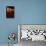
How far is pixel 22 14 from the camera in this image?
169 inches

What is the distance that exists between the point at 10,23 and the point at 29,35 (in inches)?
27.6

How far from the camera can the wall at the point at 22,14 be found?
13.9ft

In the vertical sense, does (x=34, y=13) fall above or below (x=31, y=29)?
above

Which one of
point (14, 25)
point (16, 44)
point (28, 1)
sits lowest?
point (16, 44)

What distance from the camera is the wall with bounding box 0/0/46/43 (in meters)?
4.23

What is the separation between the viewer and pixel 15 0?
4.25m

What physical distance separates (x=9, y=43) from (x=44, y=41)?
106cm

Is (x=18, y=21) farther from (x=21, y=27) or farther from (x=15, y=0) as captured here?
(x=15, y=0)

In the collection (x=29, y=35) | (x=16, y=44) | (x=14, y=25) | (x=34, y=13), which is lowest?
(x=16, y=44)

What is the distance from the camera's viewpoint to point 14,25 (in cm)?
426

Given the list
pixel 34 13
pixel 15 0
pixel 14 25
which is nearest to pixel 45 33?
pixel 34 13

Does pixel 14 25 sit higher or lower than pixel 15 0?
lower

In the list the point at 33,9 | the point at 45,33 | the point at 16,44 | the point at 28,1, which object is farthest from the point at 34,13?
the point at 16,44

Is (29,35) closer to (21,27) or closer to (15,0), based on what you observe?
(21,27)
